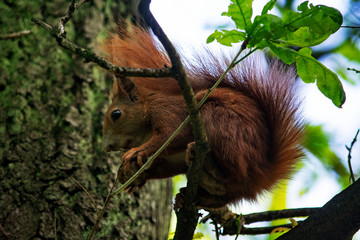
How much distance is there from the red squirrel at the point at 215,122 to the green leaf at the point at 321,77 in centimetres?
66

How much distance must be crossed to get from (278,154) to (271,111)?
0.23m

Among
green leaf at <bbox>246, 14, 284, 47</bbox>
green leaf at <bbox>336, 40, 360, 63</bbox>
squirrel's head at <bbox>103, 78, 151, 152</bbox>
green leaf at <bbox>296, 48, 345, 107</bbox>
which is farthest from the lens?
green leaf at <bbox>336, 40, 360, 63</bbox>

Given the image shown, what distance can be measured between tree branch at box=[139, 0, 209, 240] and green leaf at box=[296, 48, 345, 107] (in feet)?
1.27

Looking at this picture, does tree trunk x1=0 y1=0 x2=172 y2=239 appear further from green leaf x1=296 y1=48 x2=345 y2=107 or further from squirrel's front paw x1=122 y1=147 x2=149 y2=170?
green leaf x1=296 y1=48 x2=345 y2=107

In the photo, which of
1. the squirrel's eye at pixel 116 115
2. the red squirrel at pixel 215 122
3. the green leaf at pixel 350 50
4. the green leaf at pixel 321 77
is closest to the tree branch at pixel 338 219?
the green leaf at pixel 321 77

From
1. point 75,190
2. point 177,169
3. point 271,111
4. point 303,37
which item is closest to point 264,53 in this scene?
point 271,111

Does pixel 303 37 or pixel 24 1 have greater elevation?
pixel 24 1

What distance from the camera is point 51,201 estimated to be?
2.21 meters

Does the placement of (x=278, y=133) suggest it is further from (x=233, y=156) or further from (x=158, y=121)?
(x=158, y=121)

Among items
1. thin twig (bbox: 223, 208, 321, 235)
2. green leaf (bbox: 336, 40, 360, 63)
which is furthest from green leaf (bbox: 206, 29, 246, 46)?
green leaf (bbox: 336, 40, 360, 63)

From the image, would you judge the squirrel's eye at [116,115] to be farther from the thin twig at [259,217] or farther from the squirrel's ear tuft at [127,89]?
the thin twig at [259,217]

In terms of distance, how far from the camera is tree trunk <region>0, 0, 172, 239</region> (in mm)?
2176

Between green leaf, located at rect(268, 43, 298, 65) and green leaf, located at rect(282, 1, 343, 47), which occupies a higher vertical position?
green leaf, located at rect(282, 1, 343, 47)

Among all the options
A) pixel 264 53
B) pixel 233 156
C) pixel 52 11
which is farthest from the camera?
pixel 52 11
